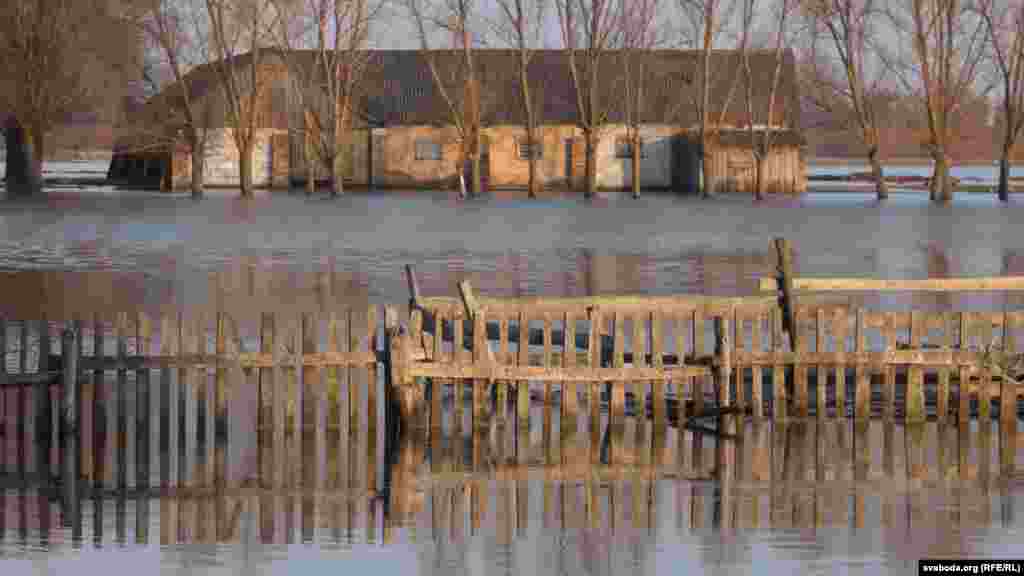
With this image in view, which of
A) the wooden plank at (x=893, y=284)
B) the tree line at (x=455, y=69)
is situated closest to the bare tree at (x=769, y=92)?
the tree line at (x=455, y=69)

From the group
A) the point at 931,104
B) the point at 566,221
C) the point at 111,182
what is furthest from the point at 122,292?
the point at 111,182

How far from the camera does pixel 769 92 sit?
108438mm

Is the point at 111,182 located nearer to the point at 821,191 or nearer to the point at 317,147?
the point at 317,147

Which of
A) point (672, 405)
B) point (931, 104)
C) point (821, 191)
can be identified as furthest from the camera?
point (821, 191)

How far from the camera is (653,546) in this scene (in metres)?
13.4

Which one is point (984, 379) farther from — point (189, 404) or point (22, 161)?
point (22, 161)

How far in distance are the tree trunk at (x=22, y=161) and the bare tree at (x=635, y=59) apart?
30.0 m

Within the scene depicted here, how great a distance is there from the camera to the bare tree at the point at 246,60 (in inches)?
3770

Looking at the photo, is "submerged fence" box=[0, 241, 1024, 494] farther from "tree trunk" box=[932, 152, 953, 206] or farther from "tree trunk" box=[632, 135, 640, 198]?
"tree trunk" box=[632, 135, 640, 198]

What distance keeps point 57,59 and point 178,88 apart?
19.1m

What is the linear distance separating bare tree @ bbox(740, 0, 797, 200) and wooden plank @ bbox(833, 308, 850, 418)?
82.2 metres

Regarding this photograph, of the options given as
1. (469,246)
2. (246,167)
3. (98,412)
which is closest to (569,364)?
(98,412)

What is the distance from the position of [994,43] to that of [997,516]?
84.8 m

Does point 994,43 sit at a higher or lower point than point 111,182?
higher
